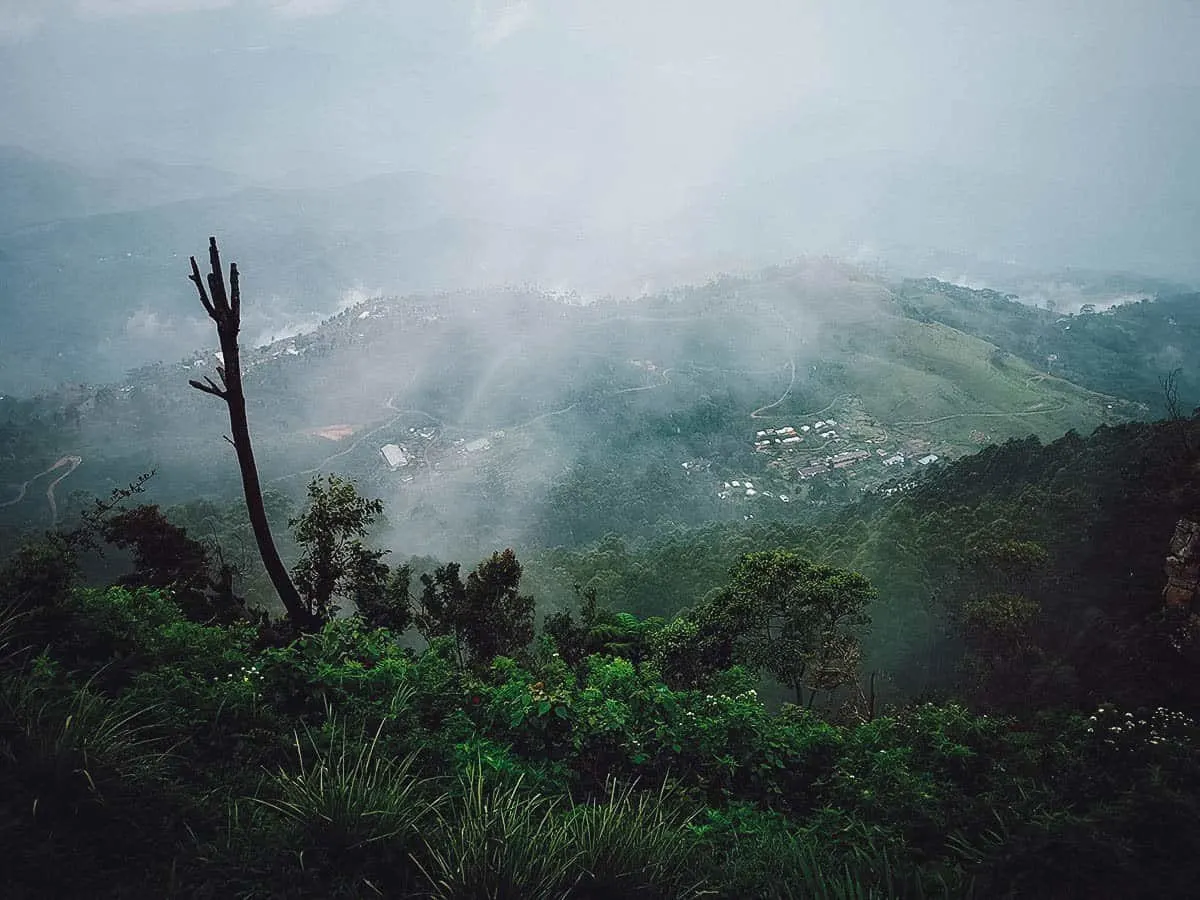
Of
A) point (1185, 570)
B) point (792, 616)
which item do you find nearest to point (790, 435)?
point (792, 616)

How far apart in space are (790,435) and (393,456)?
49153 millimetres

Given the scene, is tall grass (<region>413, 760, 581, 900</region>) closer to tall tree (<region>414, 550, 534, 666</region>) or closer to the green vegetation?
the green vegetation

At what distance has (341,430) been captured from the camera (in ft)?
312

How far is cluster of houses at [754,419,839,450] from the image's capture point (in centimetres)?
8550

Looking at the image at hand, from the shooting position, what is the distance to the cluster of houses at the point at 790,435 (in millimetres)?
85500

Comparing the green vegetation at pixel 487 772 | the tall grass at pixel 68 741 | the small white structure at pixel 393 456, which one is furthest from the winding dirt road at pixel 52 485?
the tall grass at pixel 68 741

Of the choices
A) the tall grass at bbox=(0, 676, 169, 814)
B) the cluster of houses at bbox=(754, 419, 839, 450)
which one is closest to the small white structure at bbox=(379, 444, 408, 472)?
the cluster of houses at bbox=(754, 419, 839, 450)

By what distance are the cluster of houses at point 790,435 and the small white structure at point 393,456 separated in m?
43.1

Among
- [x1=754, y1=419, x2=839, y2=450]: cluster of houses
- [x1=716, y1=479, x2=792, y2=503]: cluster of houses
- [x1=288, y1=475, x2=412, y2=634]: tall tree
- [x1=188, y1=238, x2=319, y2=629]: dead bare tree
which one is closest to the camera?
[x1=188, y1=238, x2=319, y2=629]: dead bare tree

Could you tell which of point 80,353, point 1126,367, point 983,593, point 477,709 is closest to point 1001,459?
point 983,593

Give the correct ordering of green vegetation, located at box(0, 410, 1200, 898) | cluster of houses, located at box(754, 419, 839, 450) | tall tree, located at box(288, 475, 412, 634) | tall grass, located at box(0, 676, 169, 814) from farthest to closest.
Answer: cluster of houses, located at box(754, 419, 839, 450), tall tree, located at box(288, 475, 412, 634), tall grass, located at box(0, 676, 169, 814), green vegetation, located at box(0, 410, 1200, 898)

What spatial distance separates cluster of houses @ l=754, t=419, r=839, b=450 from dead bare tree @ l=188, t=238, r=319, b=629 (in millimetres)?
80159

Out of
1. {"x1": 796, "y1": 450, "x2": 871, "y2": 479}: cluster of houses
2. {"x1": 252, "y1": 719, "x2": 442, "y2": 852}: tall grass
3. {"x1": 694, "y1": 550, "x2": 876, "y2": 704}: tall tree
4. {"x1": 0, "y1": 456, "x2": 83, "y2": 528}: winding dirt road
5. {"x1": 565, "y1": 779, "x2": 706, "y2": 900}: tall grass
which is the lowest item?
{"x1": 694, "y1": 550, "x2": 876, "y2": 704}: tall tree

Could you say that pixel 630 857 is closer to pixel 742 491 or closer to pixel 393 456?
pixel 742 491
